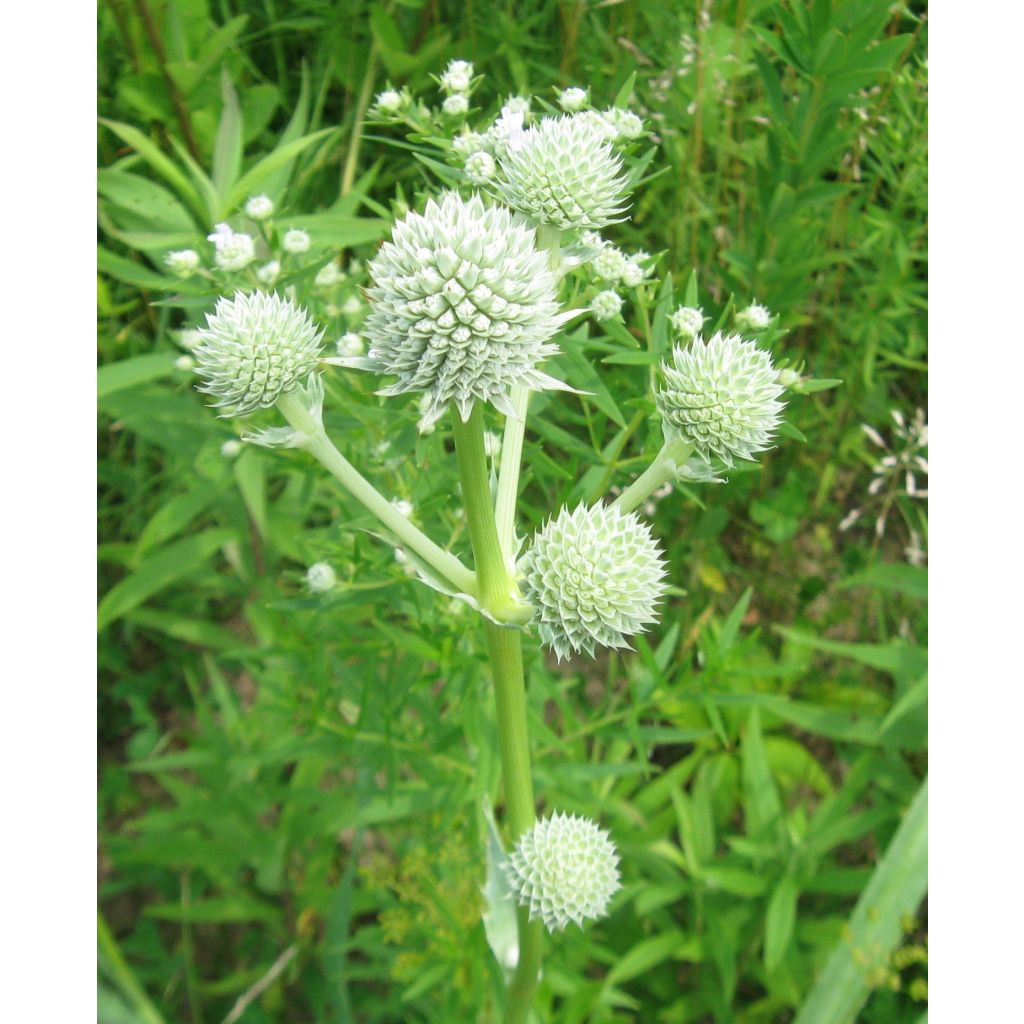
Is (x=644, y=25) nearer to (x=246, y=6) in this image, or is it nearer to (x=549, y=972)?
(x=246, y=6)

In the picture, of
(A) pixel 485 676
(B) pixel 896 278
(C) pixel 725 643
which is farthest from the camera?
(B) pixel 896 278

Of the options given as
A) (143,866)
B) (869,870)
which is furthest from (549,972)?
(143,866)

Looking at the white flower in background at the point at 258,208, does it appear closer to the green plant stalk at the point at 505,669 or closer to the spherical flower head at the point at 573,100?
the spherical flower head at the point at 573,100

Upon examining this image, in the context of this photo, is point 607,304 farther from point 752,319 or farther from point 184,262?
point 184,262

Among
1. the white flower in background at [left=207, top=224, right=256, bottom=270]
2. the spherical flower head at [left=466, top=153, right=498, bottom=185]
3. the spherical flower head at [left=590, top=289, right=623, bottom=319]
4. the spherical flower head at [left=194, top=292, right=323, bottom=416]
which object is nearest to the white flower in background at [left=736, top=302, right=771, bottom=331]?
the spherical flower head at [left=590, top=289, right=623, bottom=319]

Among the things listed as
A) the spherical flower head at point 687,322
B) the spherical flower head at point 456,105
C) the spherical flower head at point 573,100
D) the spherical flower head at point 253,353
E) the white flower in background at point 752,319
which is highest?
the spherical flower head at point 573,100

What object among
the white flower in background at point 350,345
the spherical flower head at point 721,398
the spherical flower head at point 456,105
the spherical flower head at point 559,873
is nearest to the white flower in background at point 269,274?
the white flower in background at point 350,345
